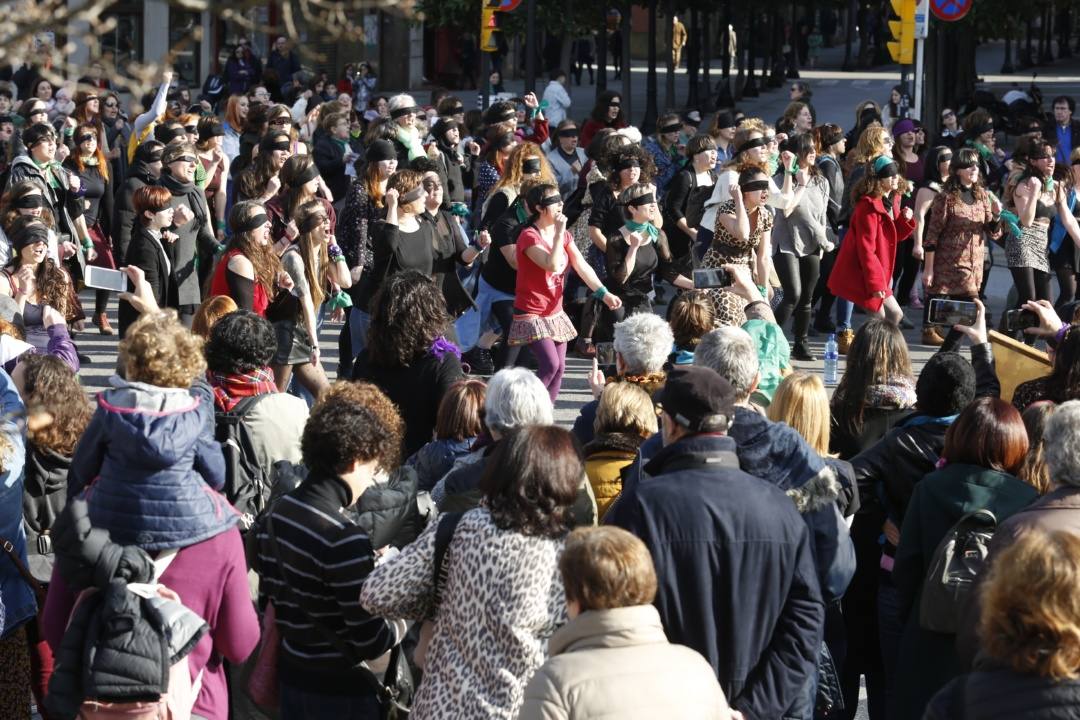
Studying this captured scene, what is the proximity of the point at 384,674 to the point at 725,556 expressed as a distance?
3.47 feet

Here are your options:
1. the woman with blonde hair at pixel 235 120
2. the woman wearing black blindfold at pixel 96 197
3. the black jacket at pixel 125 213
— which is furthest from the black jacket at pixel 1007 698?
the woman with blonde hair at pixel 235 120

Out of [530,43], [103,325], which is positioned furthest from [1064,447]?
[530,43]

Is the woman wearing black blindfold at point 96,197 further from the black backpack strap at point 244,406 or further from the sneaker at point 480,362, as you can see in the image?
the black backpack strap at point 244,406

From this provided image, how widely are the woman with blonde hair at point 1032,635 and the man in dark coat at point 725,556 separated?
1043mm

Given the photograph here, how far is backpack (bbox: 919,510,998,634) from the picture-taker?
460 cm

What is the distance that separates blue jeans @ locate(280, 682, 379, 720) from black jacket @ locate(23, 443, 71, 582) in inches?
56.1

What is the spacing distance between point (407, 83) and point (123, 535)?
3514 cm

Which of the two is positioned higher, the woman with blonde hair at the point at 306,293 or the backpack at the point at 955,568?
the woman with blonde hair at the point at 306,293

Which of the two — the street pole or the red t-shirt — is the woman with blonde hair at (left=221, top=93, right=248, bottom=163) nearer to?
the red t-shirt

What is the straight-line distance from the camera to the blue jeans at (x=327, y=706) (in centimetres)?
471

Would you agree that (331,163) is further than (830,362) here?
Yes

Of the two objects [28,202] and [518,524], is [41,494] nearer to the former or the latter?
[518,524]

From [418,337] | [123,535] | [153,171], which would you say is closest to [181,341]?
[123,535]

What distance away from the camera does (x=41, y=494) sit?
19.0ft
